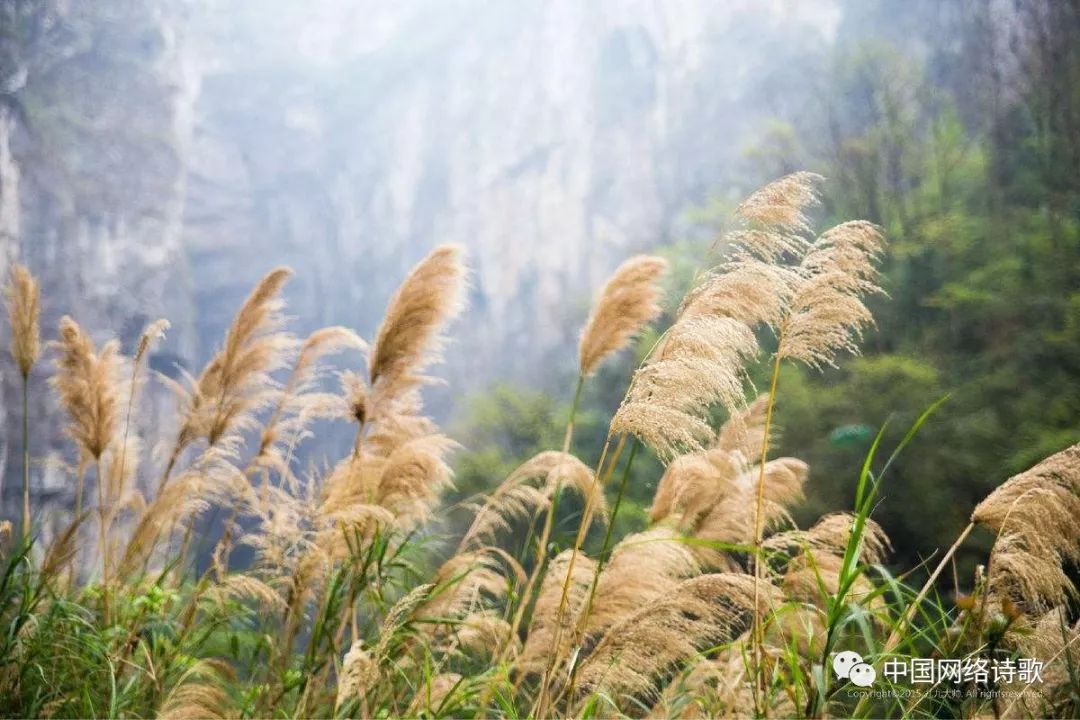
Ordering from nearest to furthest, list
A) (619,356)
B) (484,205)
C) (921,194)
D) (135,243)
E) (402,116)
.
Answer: (921,194) → (619,356) → (135,243) → (484,205) → (402,116)

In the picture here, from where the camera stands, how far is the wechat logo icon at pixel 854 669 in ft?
3.54

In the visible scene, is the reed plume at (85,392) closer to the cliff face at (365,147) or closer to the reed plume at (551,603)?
the reed plume at (551,603)

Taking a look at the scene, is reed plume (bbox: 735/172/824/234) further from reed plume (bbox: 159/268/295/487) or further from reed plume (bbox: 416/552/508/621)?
reed plume (bbox: 159/268/295/487)

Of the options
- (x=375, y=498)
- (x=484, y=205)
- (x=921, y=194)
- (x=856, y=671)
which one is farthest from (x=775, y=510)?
(x=484, y=205)

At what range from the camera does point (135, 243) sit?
18.2m

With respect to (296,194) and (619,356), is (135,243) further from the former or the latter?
(619,356)

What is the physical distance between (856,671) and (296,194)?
1085 inches

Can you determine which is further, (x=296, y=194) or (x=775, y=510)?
(x=296, y=194)

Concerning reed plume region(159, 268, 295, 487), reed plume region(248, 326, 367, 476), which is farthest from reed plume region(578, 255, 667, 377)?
reed plume region(159, 268, 295, 487)

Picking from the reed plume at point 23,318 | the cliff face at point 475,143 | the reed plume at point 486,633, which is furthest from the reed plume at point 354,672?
the cliff face at point 475,143

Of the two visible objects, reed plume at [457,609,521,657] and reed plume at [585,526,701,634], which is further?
reed plume at [457,609,521,657]

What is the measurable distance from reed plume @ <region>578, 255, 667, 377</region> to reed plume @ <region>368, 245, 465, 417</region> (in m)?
0.40

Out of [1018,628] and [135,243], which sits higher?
[135,243]

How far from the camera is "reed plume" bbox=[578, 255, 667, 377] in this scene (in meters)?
1.47
